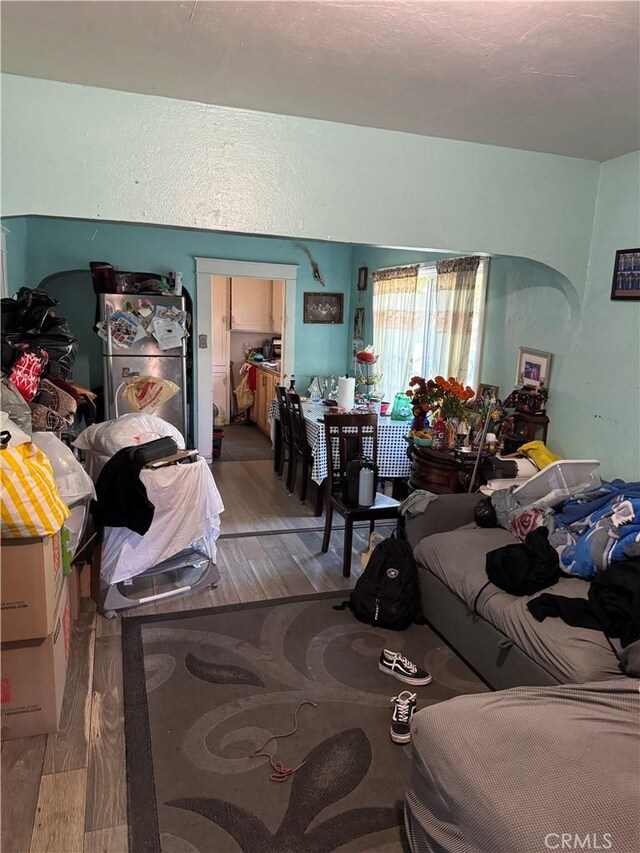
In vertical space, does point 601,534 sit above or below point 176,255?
below

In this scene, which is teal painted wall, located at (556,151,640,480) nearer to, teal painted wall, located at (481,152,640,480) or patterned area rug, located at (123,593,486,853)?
teal painted wall, located at (481,152,640,480)

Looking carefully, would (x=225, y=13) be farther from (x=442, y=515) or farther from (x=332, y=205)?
(x=442, y=515)

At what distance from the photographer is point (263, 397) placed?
24.0 ft

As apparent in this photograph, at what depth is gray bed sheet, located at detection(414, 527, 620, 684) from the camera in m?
1.91

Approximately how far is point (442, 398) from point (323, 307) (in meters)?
3.04

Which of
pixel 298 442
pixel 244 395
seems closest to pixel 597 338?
pixel 298 442

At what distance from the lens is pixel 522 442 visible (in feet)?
11.2

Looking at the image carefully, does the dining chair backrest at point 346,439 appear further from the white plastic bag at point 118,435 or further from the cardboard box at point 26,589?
the cardboard box at point 26,589

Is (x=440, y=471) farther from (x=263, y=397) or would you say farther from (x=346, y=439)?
(x=263, y=397)

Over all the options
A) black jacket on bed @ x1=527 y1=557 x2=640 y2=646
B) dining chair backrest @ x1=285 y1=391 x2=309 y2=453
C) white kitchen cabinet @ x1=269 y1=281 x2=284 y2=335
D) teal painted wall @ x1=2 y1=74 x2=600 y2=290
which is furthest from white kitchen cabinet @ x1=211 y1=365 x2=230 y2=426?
black jacket on bed @ x1=527 y1=557 x2=640 y2=646

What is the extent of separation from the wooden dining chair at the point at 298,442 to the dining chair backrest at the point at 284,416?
2.6 inches

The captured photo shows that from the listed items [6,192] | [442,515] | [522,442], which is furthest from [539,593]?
[6,192]

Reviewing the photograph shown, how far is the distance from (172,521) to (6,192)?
5.40 feet

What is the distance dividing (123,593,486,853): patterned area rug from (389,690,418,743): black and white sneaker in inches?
1.4
